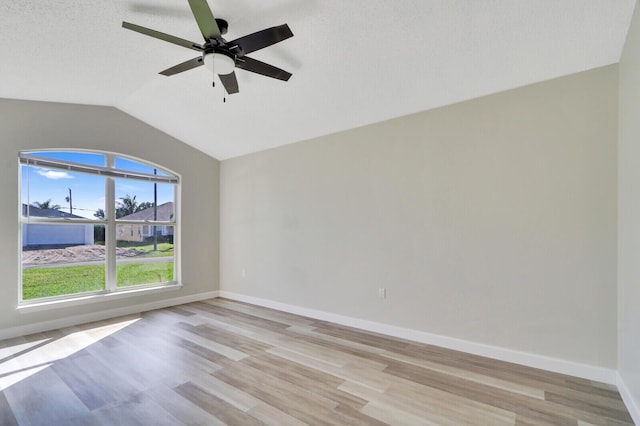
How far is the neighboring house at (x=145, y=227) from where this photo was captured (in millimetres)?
4564

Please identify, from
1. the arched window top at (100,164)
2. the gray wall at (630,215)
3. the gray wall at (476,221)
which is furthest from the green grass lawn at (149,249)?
the gray wall at (630,215)

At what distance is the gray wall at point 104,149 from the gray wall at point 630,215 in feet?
17.3

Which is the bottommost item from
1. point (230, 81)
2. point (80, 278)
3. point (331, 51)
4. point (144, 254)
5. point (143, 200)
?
point (80, 278)

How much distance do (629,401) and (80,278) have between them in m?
5.76

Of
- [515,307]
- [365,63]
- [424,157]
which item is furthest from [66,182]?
[515,307]

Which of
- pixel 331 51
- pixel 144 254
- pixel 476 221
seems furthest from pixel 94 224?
pixel 476 221

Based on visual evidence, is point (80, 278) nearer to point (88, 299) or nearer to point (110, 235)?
point (88, 299)

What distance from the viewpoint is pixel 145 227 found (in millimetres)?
4801

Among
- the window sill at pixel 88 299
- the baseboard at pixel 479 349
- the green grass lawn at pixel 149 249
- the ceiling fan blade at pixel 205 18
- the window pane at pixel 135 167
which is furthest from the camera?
the green grass lawn at pixel 149 249

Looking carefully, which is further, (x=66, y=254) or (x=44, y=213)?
(x=66, y=254)

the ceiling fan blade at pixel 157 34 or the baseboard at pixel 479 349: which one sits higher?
the ceiling fan blade at pixel 157 34

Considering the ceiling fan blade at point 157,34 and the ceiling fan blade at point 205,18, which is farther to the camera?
the ceiling fan blade at point 157,34

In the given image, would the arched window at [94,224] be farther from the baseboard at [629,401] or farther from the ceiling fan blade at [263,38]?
the baseboard at [629,401]

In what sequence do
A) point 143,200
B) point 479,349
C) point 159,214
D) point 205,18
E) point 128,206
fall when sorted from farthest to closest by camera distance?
1. point 159,214
2. point 143,200
3. point 128,206
4. point 479,349
5. point 205,18
